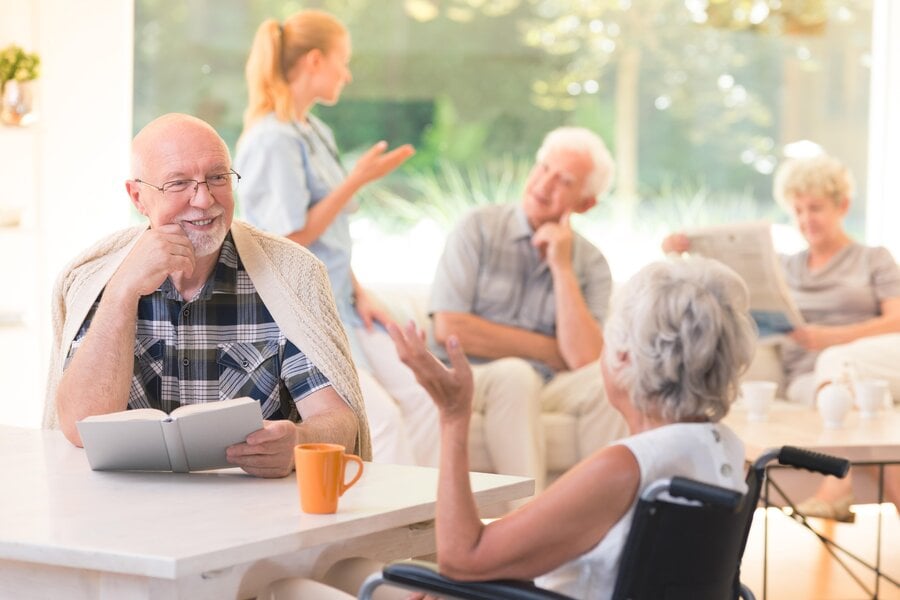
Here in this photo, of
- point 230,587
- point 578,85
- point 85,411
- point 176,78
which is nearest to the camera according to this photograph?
point 230,587

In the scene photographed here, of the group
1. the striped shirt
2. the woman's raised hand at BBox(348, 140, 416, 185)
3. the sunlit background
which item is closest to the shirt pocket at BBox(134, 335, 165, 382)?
the woman's raised hand at BBox(348, 140, 416, 185)

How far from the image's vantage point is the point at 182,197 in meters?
2.29

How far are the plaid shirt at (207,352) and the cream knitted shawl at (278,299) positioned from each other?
0.11ft

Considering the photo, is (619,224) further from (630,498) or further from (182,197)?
(630,498)

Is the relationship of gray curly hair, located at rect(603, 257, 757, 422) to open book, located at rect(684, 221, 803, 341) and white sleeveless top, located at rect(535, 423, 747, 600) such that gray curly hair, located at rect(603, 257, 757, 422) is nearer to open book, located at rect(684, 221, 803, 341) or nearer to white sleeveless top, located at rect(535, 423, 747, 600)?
white sleeveless top, located at rect(535, 423, 747, 600)

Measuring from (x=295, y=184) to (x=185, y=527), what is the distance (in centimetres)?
237

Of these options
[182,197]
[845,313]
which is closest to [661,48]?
[845,313]

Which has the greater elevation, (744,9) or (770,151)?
(744,9)

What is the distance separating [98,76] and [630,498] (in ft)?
12.6

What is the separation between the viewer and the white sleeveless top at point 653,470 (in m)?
1.58

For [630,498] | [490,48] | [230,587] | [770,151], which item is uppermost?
[490,48]

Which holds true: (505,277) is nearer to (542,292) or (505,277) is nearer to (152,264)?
(542,292)

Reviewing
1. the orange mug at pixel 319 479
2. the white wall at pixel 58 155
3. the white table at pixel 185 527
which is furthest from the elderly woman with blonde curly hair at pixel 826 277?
the orange mug at pixel 319 479

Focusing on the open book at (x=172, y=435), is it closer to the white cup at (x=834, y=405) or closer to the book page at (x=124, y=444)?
the book page at (x=124, y=444)
